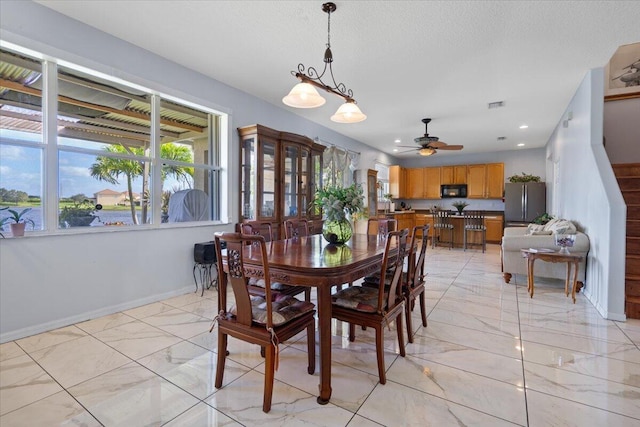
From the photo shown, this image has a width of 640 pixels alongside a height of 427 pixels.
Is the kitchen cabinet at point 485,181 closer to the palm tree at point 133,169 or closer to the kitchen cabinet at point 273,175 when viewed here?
the kitchen cabinet at point 273,175

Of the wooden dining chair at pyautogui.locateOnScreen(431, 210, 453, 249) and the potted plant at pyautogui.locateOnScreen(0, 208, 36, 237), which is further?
the wooden dining chair at pyautogui.locateOnScreen(431, 210, 453, 249)

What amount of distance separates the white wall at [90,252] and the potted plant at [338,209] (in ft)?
6.80

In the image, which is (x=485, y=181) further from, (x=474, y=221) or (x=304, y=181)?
(x=304, y=181)

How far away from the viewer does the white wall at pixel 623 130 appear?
443cm

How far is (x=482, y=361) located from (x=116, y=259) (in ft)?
Answer: 11.1

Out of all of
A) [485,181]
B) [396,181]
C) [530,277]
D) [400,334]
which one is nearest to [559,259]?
[530,277]

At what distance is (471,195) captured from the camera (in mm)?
8914

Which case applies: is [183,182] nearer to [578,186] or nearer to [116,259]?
[116,259]

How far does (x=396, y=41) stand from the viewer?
9.72 ft

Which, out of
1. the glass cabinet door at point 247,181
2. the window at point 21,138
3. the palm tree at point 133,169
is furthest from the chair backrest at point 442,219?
the window at point 21,138

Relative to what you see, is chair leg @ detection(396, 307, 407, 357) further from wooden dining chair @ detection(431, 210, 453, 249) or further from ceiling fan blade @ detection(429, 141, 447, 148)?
wooden dining chair @ detection(431, 210, 453, 249)

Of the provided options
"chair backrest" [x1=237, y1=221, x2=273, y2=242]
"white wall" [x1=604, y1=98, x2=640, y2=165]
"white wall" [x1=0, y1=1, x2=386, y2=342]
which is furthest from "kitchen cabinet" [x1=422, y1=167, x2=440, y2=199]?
"chair backrest" [x1=237, y1=221, x2=273, y2=242]

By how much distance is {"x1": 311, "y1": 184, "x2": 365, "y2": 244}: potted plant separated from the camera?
2.49 metres

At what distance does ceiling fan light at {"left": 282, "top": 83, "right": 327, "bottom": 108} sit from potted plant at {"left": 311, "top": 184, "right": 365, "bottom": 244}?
731 mm
